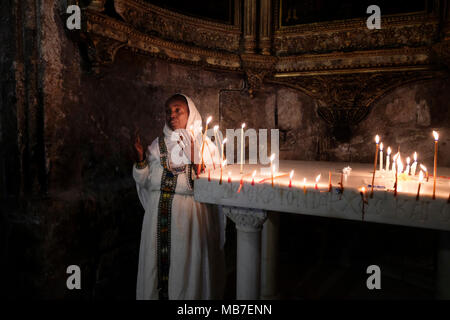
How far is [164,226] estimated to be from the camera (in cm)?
281

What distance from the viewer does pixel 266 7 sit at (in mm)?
4285

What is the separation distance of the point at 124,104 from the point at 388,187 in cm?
262

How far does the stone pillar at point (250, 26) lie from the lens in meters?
4.24

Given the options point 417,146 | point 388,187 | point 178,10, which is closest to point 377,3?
point 417,146

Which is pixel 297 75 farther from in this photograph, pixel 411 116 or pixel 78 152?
pixel 78 152

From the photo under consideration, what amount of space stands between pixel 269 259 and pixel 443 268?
61.5 inches

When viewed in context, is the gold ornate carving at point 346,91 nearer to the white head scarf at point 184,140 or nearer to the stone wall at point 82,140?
the stone wall at point 82,140

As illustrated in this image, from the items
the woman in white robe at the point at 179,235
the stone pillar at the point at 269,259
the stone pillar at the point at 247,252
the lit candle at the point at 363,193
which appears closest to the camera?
the lit candle at the point at 363,193

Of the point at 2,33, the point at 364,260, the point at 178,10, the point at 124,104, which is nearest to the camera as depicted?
the point at 2,33

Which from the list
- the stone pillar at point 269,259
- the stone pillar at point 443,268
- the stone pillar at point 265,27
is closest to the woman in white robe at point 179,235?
the stone pillar at point 269,259

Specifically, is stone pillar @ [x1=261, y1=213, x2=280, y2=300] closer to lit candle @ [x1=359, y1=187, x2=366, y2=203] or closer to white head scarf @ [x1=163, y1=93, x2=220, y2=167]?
white head scarf @ [x1=163, y1=93, x2=220, y2=167]

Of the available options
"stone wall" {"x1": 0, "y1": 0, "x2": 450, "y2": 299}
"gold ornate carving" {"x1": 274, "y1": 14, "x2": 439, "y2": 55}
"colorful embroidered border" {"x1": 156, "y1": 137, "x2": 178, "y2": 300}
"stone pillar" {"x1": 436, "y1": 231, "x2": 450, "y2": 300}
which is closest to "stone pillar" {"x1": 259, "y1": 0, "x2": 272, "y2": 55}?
"gold ornate carving" {"x1": 274, "y1": 14, "x2": 439, "y2": 55}

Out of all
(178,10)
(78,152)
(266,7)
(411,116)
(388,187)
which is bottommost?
(388,187)

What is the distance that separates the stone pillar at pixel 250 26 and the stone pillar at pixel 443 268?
3.14m
